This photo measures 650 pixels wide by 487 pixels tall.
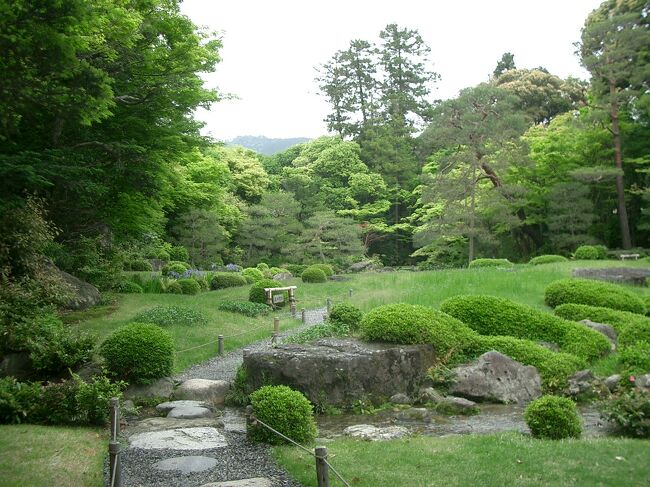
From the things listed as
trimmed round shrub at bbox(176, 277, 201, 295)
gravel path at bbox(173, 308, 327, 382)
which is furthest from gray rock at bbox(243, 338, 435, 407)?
trimmed round shrub at bbox(176, 277, 201, 295)

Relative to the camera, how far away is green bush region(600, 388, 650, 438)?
6598 millimetres

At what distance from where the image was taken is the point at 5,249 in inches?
420

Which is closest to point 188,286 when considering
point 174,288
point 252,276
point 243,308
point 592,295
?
point 174,288

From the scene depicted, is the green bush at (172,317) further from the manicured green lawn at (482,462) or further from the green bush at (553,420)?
the green bush at (553,420)

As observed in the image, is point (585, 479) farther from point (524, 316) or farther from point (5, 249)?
point (5, 249)

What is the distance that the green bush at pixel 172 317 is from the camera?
1330 centimetres

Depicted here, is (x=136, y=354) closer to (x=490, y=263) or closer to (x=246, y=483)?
(x=246, y=483)

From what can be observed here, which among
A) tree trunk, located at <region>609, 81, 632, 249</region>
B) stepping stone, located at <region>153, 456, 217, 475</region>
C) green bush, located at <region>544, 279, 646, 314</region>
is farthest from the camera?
tree trunk, located at <region>609, 81, 632, 249</region>

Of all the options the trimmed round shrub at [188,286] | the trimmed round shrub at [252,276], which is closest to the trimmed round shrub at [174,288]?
the trimmed round shrub at [188,286]

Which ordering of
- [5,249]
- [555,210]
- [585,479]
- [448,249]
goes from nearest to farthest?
[585,479]
[5,249]
[555,210]
[448,249]

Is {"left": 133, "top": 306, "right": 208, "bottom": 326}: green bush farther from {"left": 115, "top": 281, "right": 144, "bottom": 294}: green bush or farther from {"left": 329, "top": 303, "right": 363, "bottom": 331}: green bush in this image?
{"left": 329, "top": 303, "right": 363, "bottom": 331}: green bush

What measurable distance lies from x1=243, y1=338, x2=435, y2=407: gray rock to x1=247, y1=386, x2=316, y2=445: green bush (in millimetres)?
1794

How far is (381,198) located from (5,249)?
106ft

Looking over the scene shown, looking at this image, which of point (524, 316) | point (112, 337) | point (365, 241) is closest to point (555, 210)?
point (365, 241)
